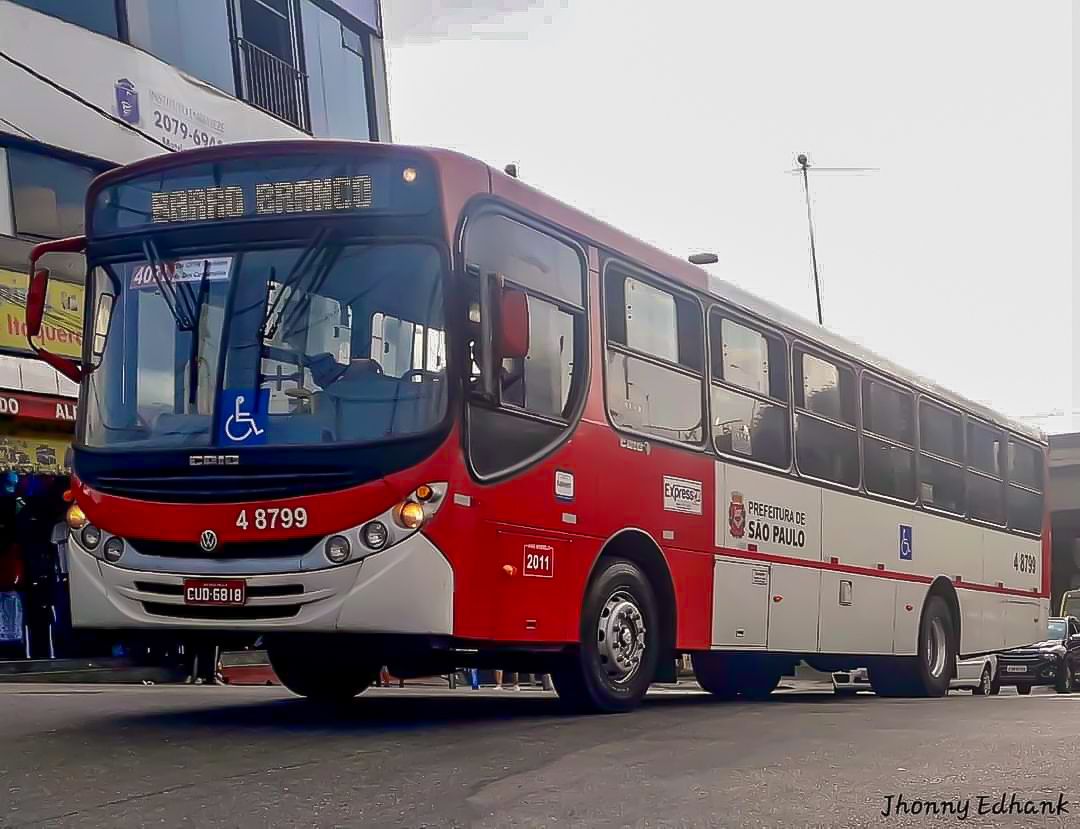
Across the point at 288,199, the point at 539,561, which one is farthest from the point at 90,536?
the point at 539,561

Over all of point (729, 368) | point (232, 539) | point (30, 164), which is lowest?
point (232, 539)

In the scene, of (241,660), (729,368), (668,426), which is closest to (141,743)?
(668,426)

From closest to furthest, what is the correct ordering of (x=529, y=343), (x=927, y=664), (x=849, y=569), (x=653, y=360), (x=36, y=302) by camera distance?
(x=529, y=343) → (x=36, y=302) → (x=653, y=360) → (x=849, y=569) → (x=927, y=664)

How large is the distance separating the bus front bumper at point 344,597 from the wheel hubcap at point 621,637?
180cm

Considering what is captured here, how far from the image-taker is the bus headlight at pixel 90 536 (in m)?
9.05

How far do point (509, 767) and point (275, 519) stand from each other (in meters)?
2.09

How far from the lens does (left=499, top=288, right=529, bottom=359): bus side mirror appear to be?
900cm

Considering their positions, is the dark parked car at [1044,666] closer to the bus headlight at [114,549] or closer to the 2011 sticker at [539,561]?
the 2011 sticker at [539,561]

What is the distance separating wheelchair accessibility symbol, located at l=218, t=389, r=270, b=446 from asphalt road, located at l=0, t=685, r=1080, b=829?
1.54 m

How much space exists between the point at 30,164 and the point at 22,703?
1025 centimetres

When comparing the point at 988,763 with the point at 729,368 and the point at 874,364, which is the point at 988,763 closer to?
the point at 729,368

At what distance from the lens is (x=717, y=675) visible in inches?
624

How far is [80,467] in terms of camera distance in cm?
921

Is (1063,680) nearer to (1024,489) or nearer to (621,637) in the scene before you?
(1024,489)
